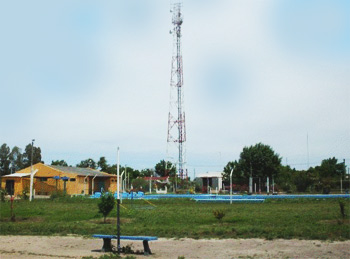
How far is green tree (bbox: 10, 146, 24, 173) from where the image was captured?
286ft

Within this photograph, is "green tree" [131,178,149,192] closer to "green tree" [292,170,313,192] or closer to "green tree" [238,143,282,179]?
"green tree" [238,143,282,179]

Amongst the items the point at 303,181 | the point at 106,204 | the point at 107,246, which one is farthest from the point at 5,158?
the point at 107,246

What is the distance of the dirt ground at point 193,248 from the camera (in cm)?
1135

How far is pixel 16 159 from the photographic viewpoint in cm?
8800

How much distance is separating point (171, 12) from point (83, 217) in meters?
40.4

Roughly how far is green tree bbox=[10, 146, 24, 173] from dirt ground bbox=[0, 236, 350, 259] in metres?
76.5

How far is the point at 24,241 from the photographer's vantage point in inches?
561

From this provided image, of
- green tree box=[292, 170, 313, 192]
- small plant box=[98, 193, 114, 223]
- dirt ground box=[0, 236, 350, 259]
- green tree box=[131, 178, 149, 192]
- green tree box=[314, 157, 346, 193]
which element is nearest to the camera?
dirt ground box=[0, 236, 350, 259]

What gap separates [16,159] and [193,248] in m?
81.3

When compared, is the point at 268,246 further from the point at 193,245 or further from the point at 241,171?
the point at 241,171

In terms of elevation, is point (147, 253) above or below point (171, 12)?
below

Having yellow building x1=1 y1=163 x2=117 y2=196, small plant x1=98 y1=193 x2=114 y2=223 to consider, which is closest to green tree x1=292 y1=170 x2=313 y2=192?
yellow building x1=1 y1=163 x2=117 y2=196

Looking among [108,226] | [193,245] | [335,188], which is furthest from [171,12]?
[193,245]

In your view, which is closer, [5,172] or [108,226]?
[108,226]
